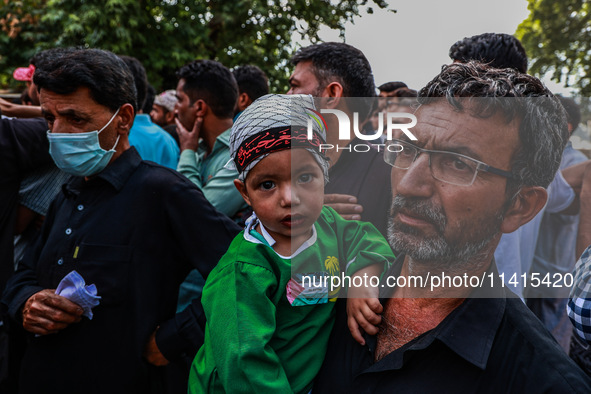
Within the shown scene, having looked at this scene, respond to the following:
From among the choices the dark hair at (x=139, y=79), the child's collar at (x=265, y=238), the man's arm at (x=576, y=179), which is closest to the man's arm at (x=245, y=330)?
the child's collar at (x=265, y=238)

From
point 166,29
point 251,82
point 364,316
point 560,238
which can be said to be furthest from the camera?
point 166,29

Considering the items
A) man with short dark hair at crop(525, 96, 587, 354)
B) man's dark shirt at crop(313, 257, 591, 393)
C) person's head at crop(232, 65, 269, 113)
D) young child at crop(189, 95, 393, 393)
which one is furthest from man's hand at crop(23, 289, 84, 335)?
person's head at crop(232, 65, 269, 113)

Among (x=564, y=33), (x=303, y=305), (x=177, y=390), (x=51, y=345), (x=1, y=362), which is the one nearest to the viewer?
(x=303, y=305)

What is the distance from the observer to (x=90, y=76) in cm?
222

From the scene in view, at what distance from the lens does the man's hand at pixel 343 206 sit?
176 cm

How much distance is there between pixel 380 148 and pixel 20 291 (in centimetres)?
183

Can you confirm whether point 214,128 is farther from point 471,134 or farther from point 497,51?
point 471,134

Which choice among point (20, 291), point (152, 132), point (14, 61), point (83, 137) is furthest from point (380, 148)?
point (14, 61)

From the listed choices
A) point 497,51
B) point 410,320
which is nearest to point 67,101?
point 410,320

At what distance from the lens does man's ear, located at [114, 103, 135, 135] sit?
2.35m

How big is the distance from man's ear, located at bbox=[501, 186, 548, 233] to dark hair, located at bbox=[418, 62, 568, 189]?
0.8 inches

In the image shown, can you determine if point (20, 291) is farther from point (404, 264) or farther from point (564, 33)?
point (564, 33)

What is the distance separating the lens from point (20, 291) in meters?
2.19

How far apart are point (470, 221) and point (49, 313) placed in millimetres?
1716
